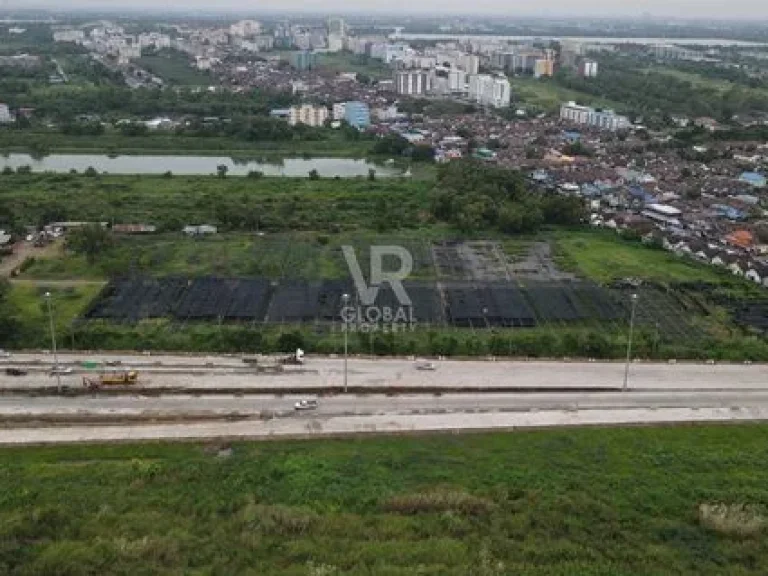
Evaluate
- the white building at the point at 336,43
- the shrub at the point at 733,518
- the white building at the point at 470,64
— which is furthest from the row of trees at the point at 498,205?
the white building at the point at 336,43

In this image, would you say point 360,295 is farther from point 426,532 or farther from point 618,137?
point 618,137

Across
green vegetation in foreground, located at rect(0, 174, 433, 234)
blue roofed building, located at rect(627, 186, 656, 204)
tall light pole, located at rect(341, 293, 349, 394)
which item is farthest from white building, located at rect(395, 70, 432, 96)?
tall light pole, located at rect(341, 293, 349, 394)

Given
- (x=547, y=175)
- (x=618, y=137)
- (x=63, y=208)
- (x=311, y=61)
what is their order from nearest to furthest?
(x=63, y=208)
(x=547, y=175)
(x=618, y=137)
(x=311, y=61)

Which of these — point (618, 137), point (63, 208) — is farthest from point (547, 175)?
point (63, 208)

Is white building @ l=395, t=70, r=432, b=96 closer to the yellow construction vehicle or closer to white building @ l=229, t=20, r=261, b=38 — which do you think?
white building @ l=229, t=20, r=261, b=38

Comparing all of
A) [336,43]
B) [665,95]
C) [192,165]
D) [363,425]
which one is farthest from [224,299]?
[336,43]

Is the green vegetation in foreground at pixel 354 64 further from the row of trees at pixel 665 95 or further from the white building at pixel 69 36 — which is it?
the white building at pixel 69 36
